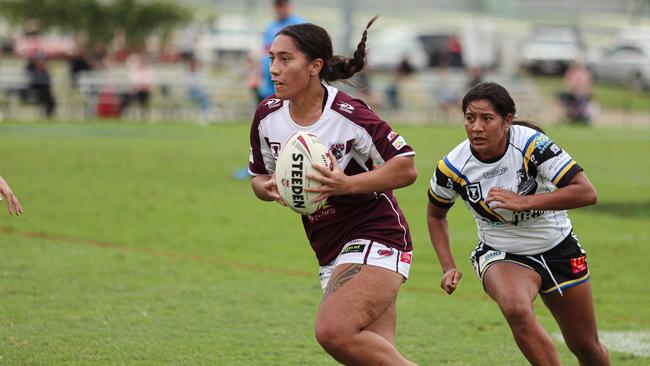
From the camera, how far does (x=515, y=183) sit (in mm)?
6246

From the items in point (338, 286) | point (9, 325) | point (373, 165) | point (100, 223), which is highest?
point (373, 165)

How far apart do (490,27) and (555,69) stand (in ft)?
17.9

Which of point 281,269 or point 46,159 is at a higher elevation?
point 281,269

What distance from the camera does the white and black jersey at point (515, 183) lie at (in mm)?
6160

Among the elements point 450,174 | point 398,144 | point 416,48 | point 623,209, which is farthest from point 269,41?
point 416,48

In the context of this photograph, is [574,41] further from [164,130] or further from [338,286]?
[338,286]

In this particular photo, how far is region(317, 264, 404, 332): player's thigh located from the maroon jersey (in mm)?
199

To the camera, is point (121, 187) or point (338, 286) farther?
point (121, 187)

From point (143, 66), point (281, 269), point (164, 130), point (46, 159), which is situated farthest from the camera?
point (143, 66)

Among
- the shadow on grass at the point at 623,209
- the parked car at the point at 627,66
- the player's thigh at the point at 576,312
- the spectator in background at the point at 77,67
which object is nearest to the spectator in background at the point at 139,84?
the spectator in background at the point at 77,67

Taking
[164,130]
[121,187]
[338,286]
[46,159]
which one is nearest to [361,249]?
[338,286]

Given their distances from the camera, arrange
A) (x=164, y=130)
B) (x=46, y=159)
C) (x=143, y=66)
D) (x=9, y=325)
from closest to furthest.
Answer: (x=9, y=325), (x=46, y=159), (x=164, y=130), (x=143, y=66)

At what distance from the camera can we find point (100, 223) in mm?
13062

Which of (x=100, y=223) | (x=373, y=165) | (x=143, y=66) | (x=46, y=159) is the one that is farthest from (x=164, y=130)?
(x=373, y=165)
